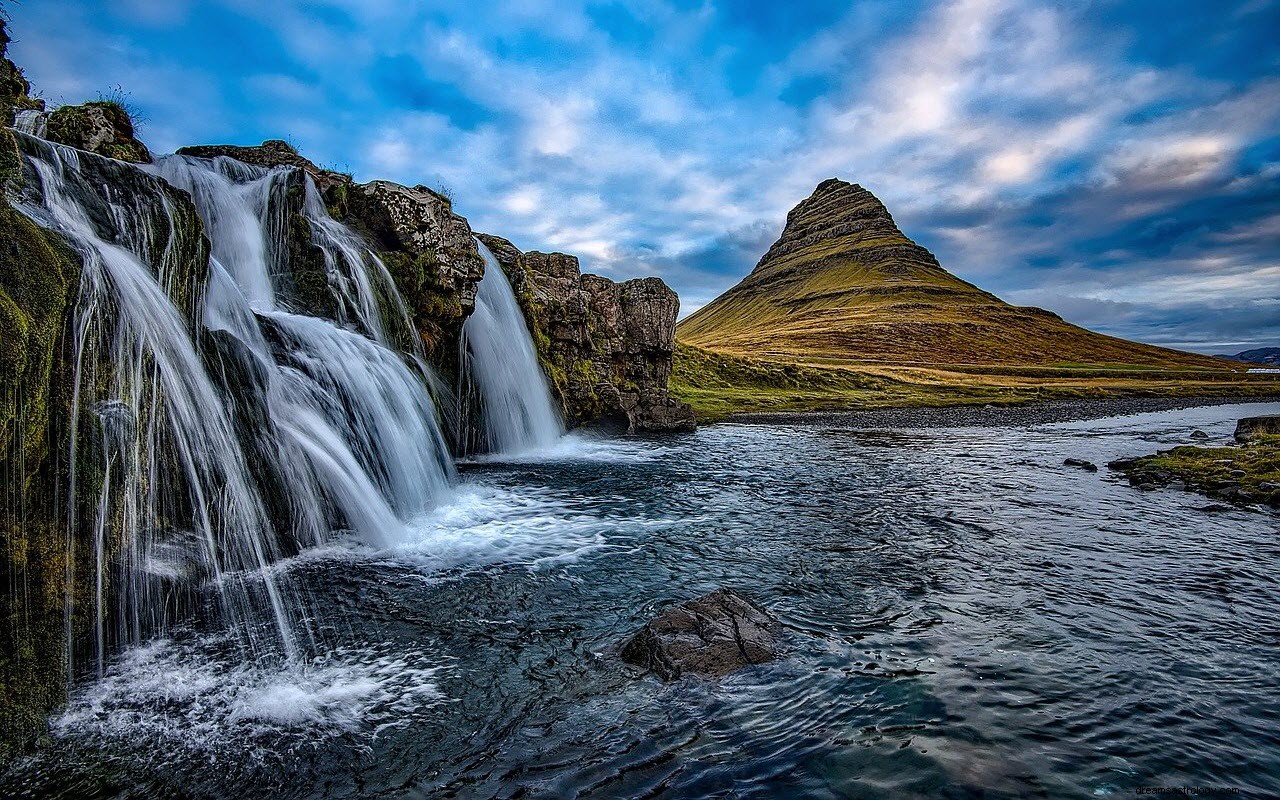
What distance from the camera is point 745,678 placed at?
8875mm

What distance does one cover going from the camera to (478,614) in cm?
1104

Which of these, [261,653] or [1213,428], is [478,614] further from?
[1213,428]

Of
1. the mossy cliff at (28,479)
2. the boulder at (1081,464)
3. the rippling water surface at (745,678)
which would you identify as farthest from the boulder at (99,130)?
the boulder at (1081,464)

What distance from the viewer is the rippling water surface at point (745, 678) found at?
22.3 ft

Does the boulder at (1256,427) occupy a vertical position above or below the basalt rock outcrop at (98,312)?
below

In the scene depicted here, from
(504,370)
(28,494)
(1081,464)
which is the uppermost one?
(504,370)

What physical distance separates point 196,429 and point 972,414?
7165cm

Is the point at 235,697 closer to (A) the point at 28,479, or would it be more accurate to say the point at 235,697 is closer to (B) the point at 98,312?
(A) the point at 28,479

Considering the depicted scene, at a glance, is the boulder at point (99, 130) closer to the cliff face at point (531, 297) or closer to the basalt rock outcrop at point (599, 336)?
the cliff face at point (531, 297)

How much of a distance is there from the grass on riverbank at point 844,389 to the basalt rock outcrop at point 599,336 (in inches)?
373

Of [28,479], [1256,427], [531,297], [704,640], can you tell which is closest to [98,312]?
[28,479]

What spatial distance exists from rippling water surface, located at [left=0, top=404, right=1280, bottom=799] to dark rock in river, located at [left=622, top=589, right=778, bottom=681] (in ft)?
1.14

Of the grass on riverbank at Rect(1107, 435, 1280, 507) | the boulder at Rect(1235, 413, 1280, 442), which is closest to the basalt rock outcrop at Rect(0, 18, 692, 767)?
the grass on riverbank at Rect(1107, 435, 1280, 507)

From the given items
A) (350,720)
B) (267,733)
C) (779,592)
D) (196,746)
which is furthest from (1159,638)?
(196,746)
